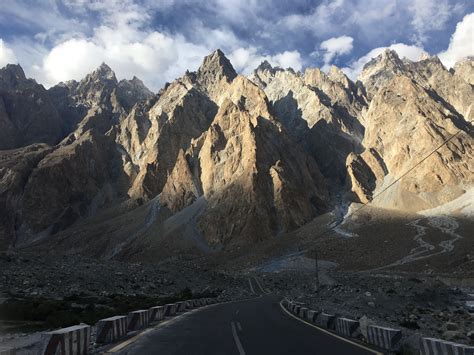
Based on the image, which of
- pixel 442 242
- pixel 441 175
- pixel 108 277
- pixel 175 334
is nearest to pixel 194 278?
pixel 108 277

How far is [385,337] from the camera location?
1387 centimetres

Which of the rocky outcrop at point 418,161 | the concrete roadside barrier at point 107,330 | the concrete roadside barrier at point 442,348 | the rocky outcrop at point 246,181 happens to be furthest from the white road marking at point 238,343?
the rocky outcrop at point 418,161

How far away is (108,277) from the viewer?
2045 inches

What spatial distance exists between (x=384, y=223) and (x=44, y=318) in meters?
128

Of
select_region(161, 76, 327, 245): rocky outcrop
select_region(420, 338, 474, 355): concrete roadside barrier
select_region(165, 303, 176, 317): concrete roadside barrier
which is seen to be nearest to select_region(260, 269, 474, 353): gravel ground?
select_region(420, 338, 474, 355): concrete roadside barrier

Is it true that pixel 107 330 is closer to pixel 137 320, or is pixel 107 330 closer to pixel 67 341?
pixel 67 341

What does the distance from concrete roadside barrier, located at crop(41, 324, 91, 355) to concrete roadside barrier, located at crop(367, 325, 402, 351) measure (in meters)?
8.40

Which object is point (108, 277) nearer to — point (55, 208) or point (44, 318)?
point (44, 318)

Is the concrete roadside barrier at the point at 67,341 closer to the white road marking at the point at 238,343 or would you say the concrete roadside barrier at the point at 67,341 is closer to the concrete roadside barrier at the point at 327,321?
the white road marking at the point at 238,343

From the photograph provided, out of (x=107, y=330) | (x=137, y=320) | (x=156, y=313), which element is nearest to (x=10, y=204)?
(x=156, y=313)

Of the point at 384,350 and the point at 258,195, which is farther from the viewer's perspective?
the point at 258,195

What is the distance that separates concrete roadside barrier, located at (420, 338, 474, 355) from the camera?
31.0ft

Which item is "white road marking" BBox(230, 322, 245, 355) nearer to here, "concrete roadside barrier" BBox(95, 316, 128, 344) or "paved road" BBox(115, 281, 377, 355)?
"paved road" BBox(115, 281, 377, 355)

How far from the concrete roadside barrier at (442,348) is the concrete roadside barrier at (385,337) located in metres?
2.40
